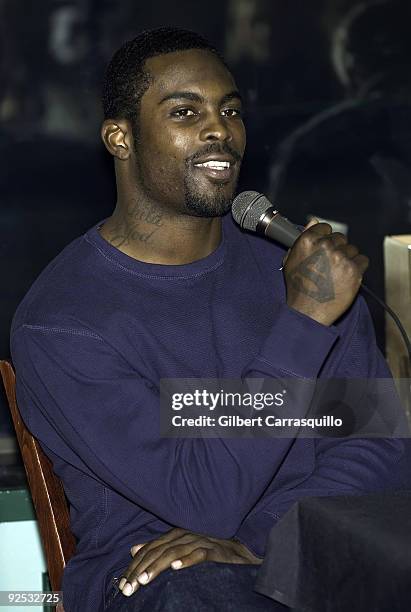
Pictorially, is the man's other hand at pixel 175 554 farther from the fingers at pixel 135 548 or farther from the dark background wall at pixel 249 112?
the dark background wall at pixel 249 112

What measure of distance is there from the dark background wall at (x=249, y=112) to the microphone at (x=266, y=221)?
78cm

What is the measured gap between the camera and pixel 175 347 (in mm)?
1584

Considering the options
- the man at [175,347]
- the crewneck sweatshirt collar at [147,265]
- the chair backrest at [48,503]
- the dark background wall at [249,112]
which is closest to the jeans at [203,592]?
the man at [175,347]

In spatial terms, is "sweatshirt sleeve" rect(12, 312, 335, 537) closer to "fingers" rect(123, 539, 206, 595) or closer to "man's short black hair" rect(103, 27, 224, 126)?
"fingers" rect(123, 539, 206, 595)

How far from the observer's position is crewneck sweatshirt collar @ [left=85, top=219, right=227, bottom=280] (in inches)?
64.2

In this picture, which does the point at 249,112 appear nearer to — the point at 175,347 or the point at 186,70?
the point at 186,70

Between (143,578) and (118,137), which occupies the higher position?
(118,137)

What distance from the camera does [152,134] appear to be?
1.67 metres

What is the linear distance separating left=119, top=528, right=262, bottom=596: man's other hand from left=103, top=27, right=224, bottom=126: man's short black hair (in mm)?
683

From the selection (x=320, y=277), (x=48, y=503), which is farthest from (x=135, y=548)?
(x=320, y=277)

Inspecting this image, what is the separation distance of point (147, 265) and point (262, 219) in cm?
20

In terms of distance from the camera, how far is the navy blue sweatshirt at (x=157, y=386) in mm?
1444

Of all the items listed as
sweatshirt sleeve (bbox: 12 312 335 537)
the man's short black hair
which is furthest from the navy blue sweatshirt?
the man's short black hair

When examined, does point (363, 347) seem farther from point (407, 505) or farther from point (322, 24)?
point (322, 24)
